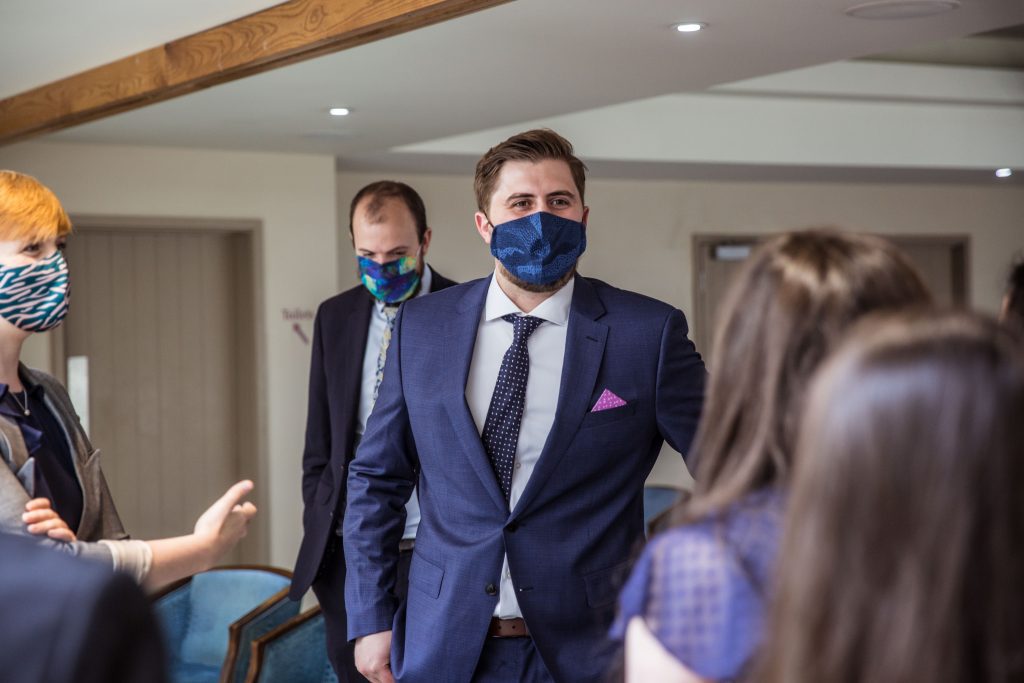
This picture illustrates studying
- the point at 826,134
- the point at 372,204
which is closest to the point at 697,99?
the point at 826,134

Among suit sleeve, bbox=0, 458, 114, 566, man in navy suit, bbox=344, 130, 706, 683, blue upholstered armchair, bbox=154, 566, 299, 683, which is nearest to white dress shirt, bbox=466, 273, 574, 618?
man in navy suit, bbox=344, 130, 706, 683

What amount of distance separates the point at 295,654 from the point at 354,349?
0.98 meters

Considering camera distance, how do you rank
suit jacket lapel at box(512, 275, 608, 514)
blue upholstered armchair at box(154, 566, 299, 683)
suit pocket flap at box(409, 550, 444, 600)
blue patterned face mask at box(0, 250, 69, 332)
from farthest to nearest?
1. blue upholstered armchair at box(154, 566, 299, 683)
2. suit pocket flap at box(409, 550, 444, 600)
3. suit jacket lapel at box(512, 275, 608, 514)
4. blue patterned face mask at box(0, 250, 69, 332)

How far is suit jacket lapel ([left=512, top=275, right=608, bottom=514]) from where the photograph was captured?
219 cm

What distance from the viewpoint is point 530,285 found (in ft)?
7.72

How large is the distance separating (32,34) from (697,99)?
372 cm

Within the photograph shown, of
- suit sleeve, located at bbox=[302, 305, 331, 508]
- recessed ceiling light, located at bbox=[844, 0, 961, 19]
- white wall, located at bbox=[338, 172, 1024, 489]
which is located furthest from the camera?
white wall, located at bbox=[338, 172, 1024, 489]

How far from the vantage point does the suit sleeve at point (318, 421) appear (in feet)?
11.6

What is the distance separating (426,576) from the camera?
233 centimetres

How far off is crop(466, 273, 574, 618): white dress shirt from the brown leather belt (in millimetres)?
14

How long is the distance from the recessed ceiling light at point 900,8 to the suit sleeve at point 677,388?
146cm

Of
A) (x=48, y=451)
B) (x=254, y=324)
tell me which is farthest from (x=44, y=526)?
(x=254, y=324)

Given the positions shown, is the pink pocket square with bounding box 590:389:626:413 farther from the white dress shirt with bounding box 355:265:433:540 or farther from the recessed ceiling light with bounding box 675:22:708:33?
the recessed ceiling light with bounding box 675:22:708:33

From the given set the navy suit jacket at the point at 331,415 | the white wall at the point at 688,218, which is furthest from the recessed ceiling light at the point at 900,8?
the white wall at the point at 688,218
